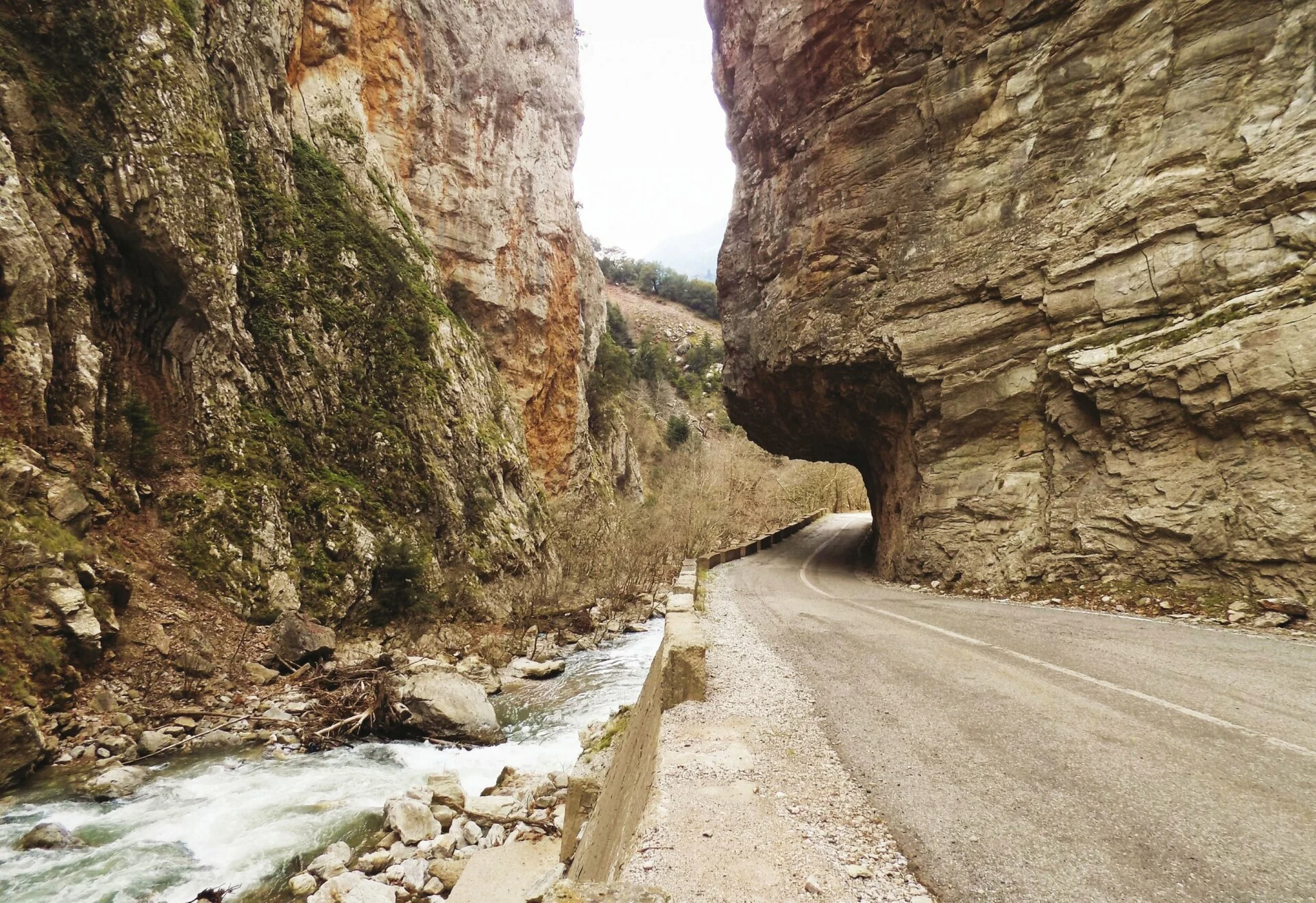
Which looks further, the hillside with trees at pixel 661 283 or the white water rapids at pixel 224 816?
the hillside with trees at pixel 661 283

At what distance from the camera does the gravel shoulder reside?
239 cm

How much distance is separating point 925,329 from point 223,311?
54.4ft

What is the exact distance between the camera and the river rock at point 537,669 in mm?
13016

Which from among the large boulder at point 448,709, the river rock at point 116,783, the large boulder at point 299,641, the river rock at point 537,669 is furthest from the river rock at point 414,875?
the river rock at point 537,669

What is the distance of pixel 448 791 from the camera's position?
7.11 metres

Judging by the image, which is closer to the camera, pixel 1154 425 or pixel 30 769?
pixel 30 769

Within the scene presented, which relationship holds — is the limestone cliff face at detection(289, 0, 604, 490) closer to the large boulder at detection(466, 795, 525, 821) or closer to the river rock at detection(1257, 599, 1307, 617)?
the large boulder at detection(466, 795, 525, 821)

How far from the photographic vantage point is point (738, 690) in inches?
210

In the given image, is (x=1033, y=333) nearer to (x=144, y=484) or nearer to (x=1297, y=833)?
(x=1297, y=833)

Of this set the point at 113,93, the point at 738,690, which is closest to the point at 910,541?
the point at 738,690

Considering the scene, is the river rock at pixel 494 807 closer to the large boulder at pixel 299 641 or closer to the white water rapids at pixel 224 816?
the white water rapids at pixel 224 816

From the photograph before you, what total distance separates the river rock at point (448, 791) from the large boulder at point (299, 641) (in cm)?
502

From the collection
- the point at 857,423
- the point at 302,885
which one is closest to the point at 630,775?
the point at 302,885

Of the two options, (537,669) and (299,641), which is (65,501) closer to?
(299,641)
